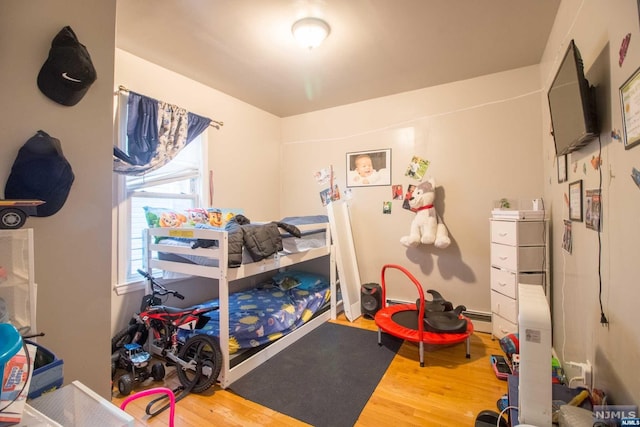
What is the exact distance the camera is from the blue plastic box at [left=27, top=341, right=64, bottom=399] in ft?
2.94

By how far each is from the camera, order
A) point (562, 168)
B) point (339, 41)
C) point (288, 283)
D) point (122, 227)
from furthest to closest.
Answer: point (288, 283)
point (122, 227)
point (339, 41)
point (562, 168)

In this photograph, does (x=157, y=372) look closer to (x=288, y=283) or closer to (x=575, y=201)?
(x=288, y=283)

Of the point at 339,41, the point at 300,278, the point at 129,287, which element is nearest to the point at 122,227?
the point at 129,287

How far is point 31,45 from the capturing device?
1.30m

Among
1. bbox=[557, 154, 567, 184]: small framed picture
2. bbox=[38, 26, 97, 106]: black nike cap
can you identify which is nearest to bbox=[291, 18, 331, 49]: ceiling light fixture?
bbox=[38, 26, 97, 106]: black nike cap

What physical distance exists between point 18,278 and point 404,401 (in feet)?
6.61

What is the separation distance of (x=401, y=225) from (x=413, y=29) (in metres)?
1.90

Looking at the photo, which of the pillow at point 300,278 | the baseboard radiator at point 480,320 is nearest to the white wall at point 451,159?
the baseboard radiator at point 480,320

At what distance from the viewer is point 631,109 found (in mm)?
1008

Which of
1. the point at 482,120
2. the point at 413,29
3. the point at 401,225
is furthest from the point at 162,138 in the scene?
the point at 482,120

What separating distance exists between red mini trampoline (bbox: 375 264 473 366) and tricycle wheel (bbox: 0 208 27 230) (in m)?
2.20

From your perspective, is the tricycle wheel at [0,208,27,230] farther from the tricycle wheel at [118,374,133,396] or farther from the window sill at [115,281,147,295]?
the window sill at [115,281,147,295]

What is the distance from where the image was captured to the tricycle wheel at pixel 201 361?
1929 mm

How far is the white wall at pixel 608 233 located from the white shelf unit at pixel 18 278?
6.94 feet
